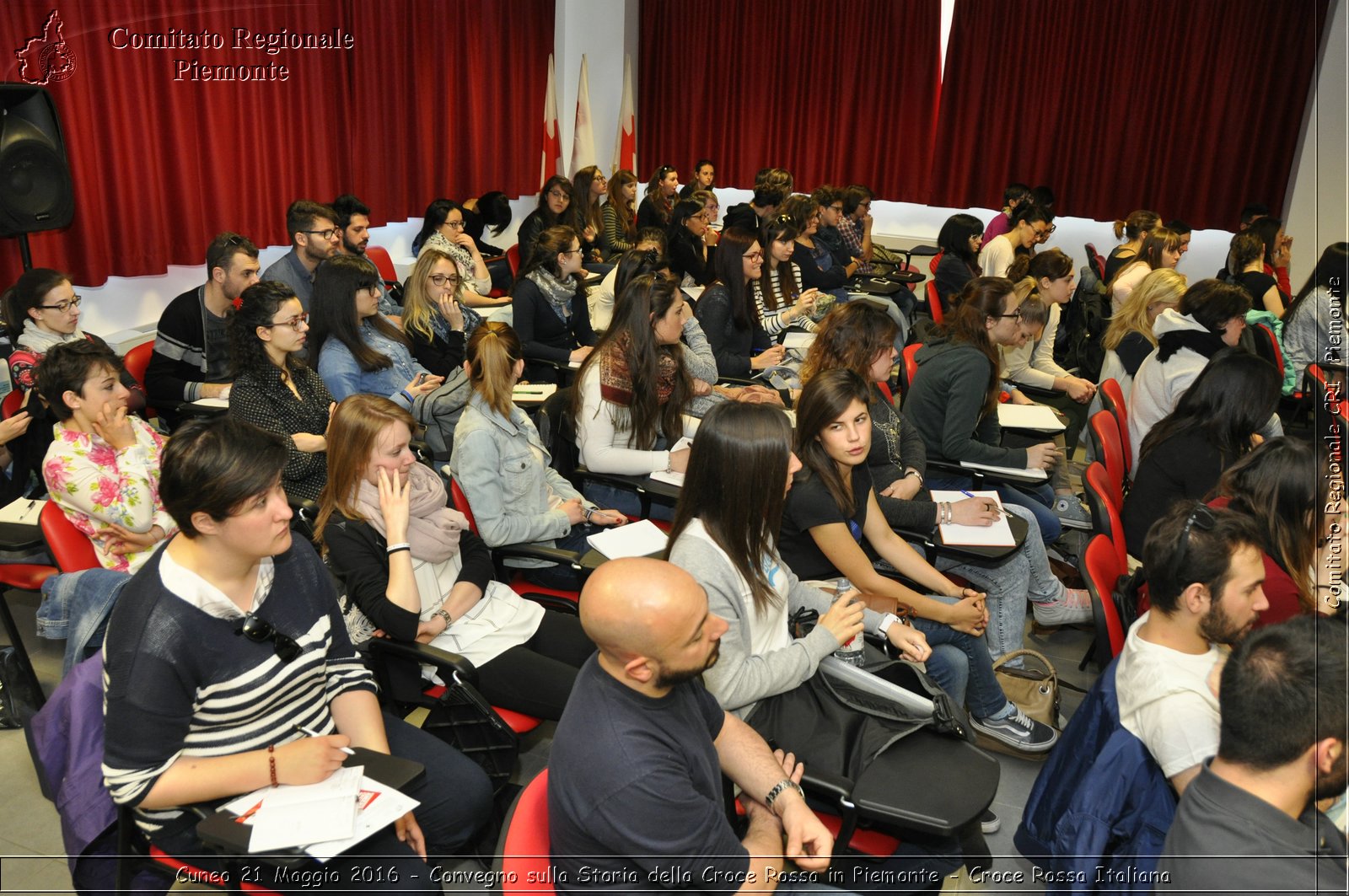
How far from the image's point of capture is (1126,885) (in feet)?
6.41

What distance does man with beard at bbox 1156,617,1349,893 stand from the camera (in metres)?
1.57

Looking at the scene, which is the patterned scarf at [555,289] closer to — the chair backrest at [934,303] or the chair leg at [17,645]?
the chair backrest at [934,303]

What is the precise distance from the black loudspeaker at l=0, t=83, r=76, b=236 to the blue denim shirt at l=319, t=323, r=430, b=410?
1.28 m

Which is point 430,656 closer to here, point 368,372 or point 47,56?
point 368,372

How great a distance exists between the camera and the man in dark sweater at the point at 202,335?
3.96m

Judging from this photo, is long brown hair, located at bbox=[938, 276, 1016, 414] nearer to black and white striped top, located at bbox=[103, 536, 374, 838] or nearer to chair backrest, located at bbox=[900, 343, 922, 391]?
chair backrest, located at bbox=[900, 343, 922, 391]

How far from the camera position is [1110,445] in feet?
12.1

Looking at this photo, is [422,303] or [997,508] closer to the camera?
[997,508]

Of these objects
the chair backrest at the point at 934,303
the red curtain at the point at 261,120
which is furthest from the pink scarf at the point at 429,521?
the chair backrest at the point at 934,303

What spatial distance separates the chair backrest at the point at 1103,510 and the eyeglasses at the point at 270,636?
2267mm

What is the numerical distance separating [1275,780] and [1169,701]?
302 mm

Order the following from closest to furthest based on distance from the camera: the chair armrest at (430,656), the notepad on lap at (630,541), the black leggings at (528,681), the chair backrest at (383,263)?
the chair armrest at (430,656) → the black leggings at (528,681) → the notepad on lap at (630,541) → the chair backrest at (383,263)

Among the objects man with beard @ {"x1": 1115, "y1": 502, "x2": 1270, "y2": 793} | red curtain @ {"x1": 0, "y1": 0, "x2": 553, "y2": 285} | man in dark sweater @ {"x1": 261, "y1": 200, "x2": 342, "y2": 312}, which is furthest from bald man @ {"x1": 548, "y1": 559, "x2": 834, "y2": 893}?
red curtain @ {"x1": 0, "y1": 0, "x2": 553, "y2": 285}

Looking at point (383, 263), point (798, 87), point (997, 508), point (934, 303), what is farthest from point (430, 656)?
point (798, 87)
